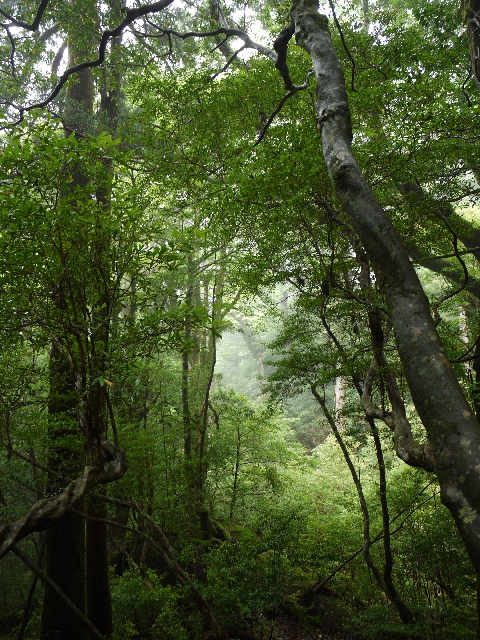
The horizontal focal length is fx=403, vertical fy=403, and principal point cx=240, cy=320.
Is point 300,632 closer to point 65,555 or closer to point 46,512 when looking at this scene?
point 65,555

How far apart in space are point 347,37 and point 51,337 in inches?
245

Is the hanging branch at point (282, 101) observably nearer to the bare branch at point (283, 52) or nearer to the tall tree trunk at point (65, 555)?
the bare branch at point (283, 52)

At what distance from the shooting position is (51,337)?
3.33 metres

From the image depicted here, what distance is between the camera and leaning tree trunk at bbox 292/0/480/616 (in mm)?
1524

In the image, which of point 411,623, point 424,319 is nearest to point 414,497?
point 411,623

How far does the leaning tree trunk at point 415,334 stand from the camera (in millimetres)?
1524

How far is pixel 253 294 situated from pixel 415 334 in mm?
4829

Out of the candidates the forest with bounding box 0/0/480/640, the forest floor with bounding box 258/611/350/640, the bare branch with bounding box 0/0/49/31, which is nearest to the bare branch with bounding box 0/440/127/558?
the forest with bounding box 0/0/480/640

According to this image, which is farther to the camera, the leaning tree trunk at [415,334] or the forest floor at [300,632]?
the forest floor at [300,632]

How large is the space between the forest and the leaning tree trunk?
1cm

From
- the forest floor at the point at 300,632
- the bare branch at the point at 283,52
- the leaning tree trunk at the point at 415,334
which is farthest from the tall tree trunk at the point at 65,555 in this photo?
the leaning tree trunk at the point at 415,334

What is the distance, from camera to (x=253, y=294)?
6648 millimetres

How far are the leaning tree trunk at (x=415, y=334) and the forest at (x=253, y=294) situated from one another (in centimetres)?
1

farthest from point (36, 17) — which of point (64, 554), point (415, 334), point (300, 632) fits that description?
point (300, 632)
